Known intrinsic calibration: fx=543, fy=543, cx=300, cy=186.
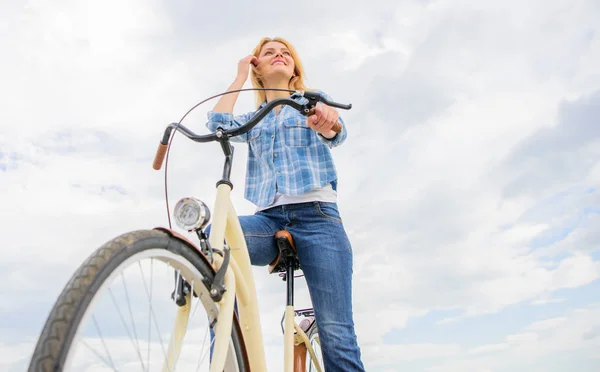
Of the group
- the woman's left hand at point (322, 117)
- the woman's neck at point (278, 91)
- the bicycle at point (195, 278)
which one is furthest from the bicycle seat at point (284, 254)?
the woman's neck at point (278, 91)

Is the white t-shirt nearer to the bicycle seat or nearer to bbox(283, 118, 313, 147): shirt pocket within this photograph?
the bicycle seat

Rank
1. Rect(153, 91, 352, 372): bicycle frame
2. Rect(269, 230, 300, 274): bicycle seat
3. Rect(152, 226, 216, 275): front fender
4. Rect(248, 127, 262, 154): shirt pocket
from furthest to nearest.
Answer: Rect(248, 127, 262, 154): shirt pocket → Rect(269, 230, 300, 274): bicycle seat → Rect(153, 91, 352, 372): bicycle frame → Rect(152, 226, 216, 275): front fender

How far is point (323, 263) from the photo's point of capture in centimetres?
290

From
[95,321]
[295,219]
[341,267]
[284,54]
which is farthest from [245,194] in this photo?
[95,321]

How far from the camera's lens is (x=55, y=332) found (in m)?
1.35

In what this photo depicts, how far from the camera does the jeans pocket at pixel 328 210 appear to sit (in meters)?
2.97

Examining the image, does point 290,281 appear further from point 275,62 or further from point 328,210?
point 275,62

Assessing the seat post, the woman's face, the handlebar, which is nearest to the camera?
the handlebar

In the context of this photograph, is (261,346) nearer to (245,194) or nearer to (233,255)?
(233,255)

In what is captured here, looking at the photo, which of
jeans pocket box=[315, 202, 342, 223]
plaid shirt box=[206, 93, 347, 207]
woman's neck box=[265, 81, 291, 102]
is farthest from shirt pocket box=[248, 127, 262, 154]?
jeans pocket box=[315, 202, 342, 223]

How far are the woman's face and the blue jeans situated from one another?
2.97 feet

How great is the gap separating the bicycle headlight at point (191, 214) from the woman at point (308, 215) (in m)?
0.79

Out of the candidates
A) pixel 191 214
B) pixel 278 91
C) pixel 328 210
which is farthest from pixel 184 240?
pixel 278 91

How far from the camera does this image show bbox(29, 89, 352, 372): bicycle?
139cm
